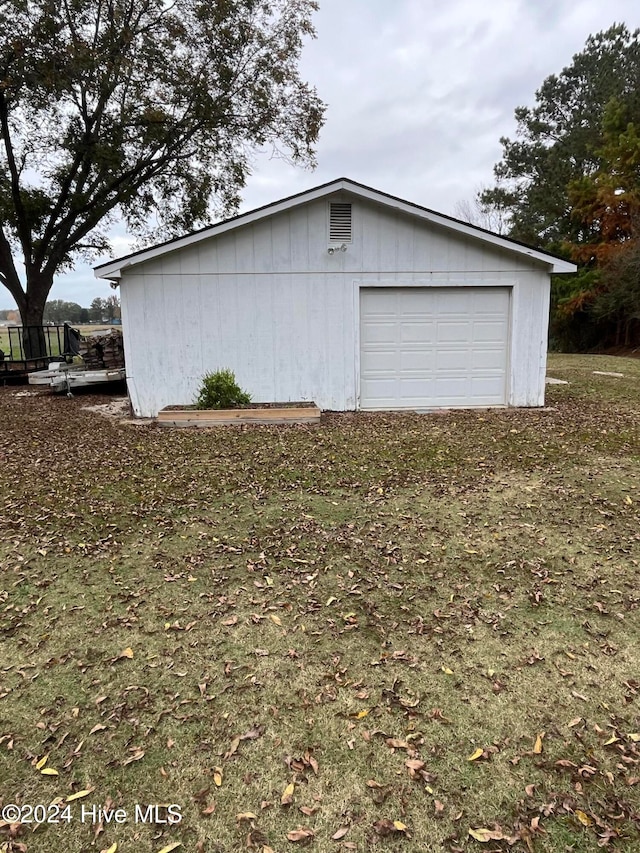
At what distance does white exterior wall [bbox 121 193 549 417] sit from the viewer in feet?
28.6

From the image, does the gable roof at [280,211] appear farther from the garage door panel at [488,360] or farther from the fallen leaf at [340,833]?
the fallen leaf at [340,833]

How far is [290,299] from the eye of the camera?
8.91 metres

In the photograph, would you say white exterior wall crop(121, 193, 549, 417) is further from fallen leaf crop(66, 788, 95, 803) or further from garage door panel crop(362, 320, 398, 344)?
fallen leaf crop(66, 788, 95, 803)

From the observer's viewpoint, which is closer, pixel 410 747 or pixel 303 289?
pixel 410 747

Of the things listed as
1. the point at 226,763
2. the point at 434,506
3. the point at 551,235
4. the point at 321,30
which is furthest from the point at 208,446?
the point at 551,235

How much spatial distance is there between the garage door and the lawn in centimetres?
406

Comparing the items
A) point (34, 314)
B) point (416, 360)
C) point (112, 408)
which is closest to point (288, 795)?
point (416, 360)

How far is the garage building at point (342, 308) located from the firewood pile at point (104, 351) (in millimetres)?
5356

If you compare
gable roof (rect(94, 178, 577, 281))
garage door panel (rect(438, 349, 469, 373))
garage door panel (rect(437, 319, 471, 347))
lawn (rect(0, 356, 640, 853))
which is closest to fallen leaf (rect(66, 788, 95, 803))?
lawn (rect(0, 356, 640, 853))

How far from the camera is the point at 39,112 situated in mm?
15438

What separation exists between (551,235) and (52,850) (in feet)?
104

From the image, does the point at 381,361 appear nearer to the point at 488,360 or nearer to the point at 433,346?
the point at 433,346

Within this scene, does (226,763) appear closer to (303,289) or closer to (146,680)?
(146,680)

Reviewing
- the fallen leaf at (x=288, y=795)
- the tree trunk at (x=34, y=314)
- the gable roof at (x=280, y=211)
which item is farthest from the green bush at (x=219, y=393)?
the tree trunk at (x=34, y=314)
